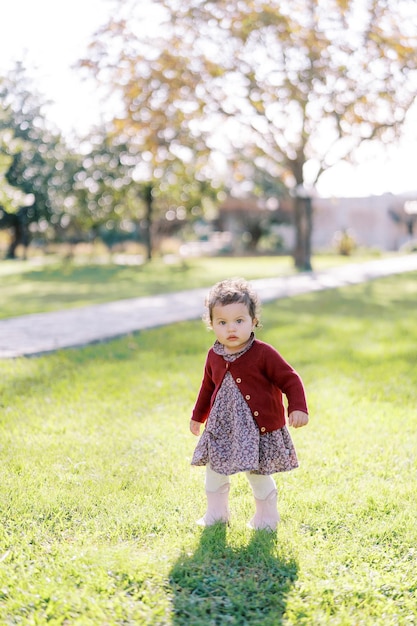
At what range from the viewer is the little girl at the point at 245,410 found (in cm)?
323

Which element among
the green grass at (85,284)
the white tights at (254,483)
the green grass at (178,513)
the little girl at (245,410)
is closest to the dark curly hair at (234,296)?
the little girl at (245,410)

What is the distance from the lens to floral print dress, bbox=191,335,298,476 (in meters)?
3.22

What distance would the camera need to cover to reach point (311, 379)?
636 cm

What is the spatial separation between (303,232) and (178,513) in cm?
2112

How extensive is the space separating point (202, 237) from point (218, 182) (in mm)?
20812

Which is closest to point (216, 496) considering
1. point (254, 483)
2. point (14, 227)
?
point (254, 483)

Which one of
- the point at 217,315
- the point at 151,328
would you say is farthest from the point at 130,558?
the point at 151,328

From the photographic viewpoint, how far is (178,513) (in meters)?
3.43

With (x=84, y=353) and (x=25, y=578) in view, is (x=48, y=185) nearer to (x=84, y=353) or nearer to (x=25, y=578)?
(x=84, y=353)

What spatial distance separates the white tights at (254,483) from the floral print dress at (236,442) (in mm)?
40

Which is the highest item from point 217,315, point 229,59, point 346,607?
point 229,59

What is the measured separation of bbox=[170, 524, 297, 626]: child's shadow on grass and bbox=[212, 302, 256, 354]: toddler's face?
32.5 inches

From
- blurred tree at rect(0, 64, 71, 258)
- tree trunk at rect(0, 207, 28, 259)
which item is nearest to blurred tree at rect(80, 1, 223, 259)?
blurred tree at rect(0, 64, 71, 258)

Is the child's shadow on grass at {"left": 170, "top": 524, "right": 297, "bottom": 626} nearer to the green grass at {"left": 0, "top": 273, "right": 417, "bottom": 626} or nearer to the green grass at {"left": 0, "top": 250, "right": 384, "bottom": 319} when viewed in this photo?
the green grass at {"left": 0, "top": 273, "right": 417, "bottom": 626}
